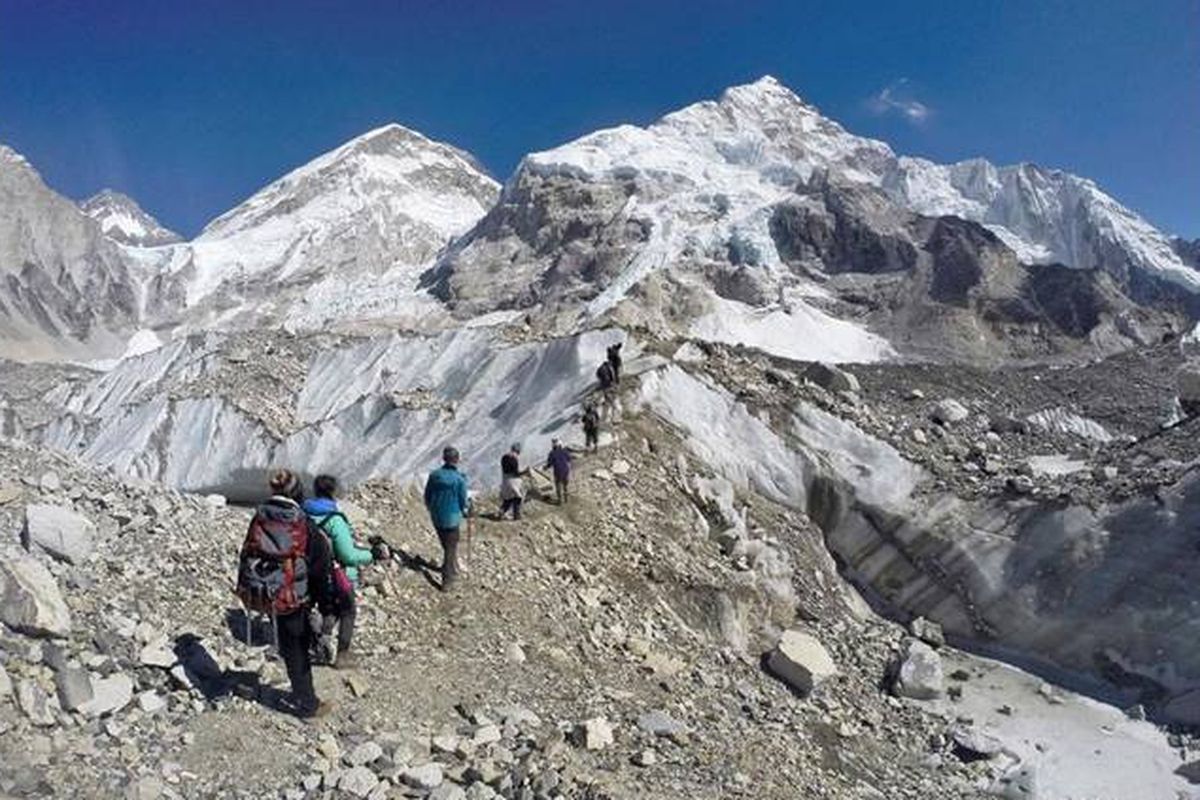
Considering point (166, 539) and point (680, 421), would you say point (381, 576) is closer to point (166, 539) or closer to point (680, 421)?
point (166, 539)

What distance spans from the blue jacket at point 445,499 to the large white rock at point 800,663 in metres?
5.10

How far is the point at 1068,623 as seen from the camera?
52.6 feet

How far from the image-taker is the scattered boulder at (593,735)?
28.3ft

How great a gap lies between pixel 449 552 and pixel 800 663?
5.21m

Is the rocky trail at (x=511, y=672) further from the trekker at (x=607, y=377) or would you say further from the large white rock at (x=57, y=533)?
the trekker at (x=607, y=377)

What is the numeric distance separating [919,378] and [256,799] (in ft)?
167

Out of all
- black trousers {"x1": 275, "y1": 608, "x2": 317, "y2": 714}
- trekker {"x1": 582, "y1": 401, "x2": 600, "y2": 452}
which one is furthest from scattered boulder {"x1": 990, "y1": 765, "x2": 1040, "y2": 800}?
black trousers {"x1": 275, "y1": 608, "x2": 317, "y2": 714}

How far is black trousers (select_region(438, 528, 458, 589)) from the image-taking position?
10461mm

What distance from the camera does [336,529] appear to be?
759 centimetres

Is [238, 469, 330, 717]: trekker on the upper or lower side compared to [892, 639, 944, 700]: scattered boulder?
lower

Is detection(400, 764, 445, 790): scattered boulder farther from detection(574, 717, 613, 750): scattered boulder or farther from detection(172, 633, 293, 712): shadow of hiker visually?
detection(574, 717, 613, 750): scattered boulder

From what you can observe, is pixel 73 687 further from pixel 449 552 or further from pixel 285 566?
pixel 449 552

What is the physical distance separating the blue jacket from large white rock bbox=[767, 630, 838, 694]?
510 cm

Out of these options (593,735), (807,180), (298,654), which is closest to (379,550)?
(298,654)
